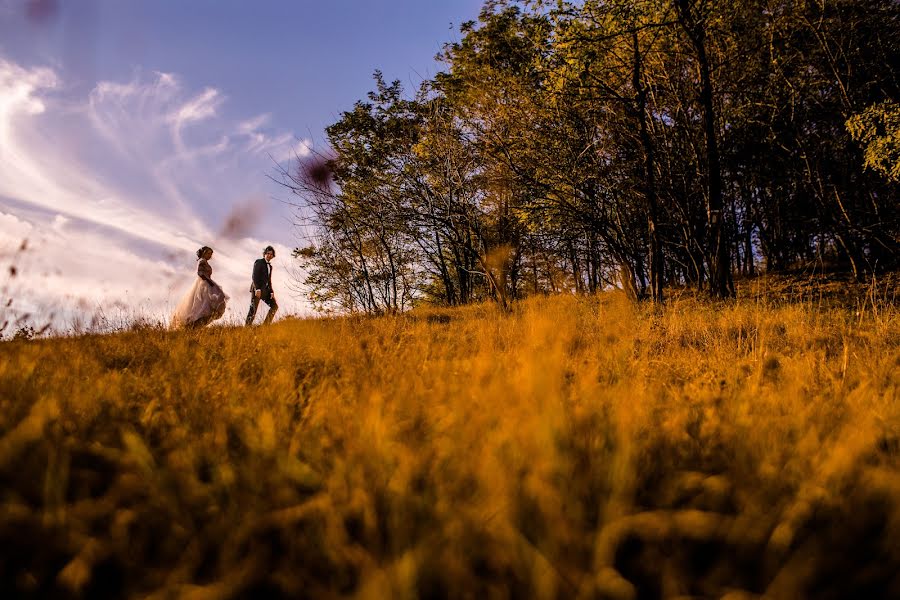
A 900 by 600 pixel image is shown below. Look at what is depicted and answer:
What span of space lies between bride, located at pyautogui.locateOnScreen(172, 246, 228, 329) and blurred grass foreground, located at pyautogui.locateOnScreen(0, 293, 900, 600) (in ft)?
21.6

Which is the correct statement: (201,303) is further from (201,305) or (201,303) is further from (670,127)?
(670,127)

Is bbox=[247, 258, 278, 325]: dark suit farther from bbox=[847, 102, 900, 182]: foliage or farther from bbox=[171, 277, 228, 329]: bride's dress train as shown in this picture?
bbox=[847, 102, 900, 182]: foliage

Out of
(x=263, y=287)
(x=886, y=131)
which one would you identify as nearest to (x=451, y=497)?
(x=263, y=287)

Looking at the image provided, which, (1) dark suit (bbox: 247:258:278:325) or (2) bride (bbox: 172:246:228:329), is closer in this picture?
(2) bride (bbox: 172:246:228:329)

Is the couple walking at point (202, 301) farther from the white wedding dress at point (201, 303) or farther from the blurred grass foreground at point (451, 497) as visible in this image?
the blurred grass foreground at point (451, 497)

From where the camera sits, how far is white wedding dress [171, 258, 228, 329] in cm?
841

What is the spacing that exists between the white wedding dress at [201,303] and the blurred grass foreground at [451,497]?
6.59m

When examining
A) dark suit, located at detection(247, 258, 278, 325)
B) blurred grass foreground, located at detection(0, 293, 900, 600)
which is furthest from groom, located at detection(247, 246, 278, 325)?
blurred grass foreground, located at detection(0, 293, 900, 600)

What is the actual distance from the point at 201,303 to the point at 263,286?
5.87ft

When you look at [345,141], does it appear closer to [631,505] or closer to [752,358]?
[752,358]

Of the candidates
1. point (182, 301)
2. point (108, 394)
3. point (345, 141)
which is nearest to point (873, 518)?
point (108, 394)

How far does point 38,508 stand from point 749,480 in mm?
2326

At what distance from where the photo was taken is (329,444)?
1.68m

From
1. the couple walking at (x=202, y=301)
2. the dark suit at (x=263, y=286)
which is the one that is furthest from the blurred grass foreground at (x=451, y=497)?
the dark suit at (x=263, y=286)
